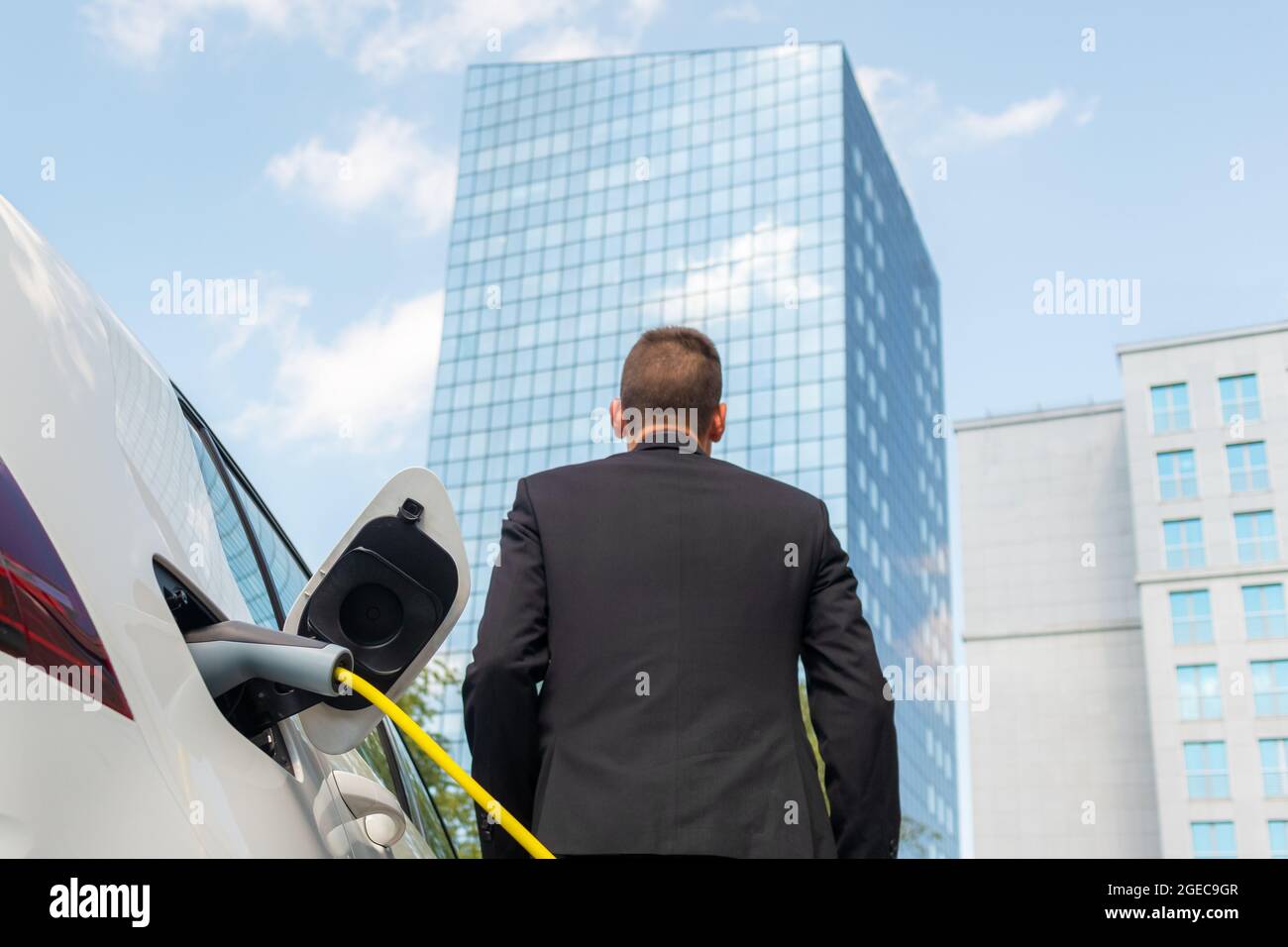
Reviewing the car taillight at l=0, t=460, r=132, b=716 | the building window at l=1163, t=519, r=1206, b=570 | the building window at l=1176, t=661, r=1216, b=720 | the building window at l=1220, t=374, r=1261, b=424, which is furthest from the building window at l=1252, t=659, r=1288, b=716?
the car taillight at l=0, t=460, r=132, b=716

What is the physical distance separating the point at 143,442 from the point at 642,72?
3325 inches

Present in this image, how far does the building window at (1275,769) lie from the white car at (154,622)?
69.0 metres

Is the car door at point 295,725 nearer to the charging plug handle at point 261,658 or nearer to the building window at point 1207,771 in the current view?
the charging plug handle at point 261,658

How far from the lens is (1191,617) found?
221 ft

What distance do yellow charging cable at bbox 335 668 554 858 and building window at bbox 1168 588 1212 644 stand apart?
7064 cm

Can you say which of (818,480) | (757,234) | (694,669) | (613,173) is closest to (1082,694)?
(818,480)

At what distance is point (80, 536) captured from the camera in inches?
55.0

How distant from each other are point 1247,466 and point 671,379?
7112cm

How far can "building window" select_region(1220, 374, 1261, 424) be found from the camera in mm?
67562

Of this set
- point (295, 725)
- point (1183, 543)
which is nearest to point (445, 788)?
point (295, 725)

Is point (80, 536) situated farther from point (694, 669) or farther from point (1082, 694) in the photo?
point (1082, 694)

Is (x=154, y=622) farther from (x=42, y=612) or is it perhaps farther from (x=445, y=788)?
(x=445, y=788)

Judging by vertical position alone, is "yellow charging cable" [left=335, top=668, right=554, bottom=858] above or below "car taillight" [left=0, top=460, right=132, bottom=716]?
below

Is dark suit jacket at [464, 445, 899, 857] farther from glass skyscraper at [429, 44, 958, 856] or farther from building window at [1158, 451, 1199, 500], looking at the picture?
building window at [1158, 451, 1199, 500]
